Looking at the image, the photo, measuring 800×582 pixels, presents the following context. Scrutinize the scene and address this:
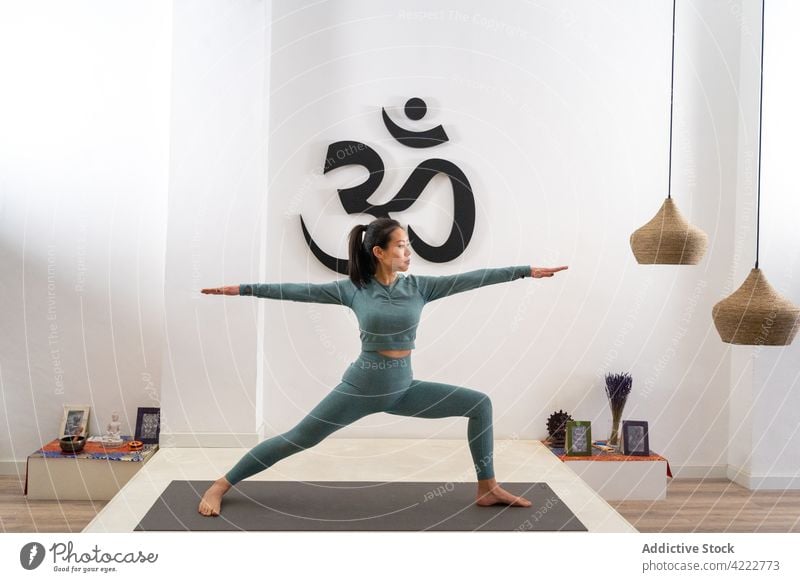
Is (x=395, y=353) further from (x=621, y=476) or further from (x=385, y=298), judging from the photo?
(x=621, y=476)

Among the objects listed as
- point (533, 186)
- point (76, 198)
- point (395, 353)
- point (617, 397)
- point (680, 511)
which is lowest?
point (680, 511)

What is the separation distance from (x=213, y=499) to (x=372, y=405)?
778 millimetres

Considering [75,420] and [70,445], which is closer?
[70,445]

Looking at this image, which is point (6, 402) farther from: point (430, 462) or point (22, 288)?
point (430, 462)

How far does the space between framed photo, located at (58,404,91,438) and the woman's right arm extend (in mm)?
2110

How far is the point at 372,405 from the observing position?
3748mm

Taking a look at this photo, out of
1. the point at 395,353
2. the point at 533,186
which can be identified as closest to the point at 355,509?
the point at 395,353

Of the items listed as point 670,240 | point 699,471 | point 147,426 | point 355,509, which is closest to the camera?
point 355,509

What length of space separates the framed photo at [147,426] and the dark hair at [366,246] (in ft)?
6.79

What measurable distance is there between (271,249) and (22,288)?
4.78ft

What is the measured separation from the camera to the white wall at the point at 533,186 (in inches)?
213

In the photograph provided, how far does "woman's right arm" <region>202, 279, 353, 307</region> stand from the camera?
364cm

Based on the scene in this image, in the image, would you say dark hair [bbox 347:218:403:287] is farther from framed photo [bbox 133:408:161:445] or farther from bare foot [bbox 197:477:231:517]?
framed photo [bbox 133:408:161:445]

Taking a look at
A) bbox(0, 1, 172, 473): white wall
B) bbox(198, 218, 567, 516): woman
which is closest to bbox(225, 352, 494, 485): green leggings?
bbox(198, 218, 567, 516): woman
